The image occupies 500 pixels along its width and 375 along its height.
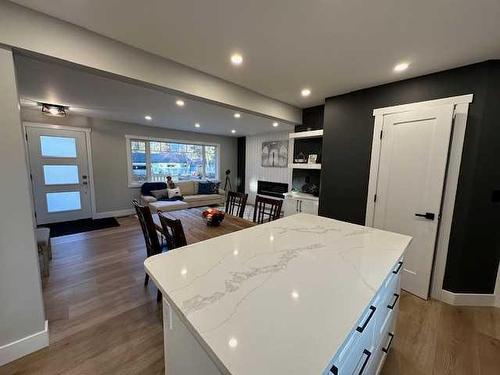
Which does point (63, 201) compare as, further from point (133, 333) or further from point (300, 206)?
point (300, 206)

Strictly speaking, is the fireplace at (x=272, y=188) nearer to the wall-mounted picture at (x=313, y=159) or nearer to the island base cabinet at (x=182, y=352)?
the wall-mounted picture at (x=313, y=159)

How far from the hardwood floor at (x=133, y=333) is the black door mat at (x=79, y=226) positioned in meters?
1.65

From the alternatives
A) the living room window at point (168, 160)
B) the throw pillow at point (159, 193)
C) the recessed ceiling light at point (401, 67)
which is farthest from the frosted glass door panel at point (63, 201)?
the recessed ceiling light at point (401, 67)

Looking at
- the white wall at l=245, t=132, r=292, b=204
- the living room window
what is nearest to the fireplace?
the white wall at l=245, t=132, r=292, b=204

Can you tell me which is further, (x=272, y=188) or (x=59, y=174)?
(x=272, y=188)

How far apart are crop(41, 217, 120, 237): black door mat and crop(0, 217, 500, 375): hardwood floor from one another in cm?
165

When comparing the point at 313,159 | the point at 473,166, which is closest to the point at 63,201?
the point at 313,159

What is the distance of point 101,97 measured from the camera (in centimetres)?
323

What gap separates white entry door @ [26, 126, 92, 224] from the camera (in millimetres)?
4242

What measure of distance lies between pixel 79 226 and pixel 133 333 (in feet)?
12.5

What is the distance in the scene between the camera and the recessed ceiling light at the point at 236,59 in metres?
1.93

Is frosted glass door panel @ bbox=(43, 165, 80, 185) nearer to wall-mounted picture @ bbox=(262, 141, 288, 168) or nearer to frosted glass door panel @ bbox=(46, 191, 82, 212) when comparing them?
frosted glass door panel @ bbox=(46, 191, 82, 212)

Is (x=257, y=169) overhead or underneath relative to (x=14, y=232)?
overhead

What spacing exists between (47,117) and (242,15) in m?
5.09
